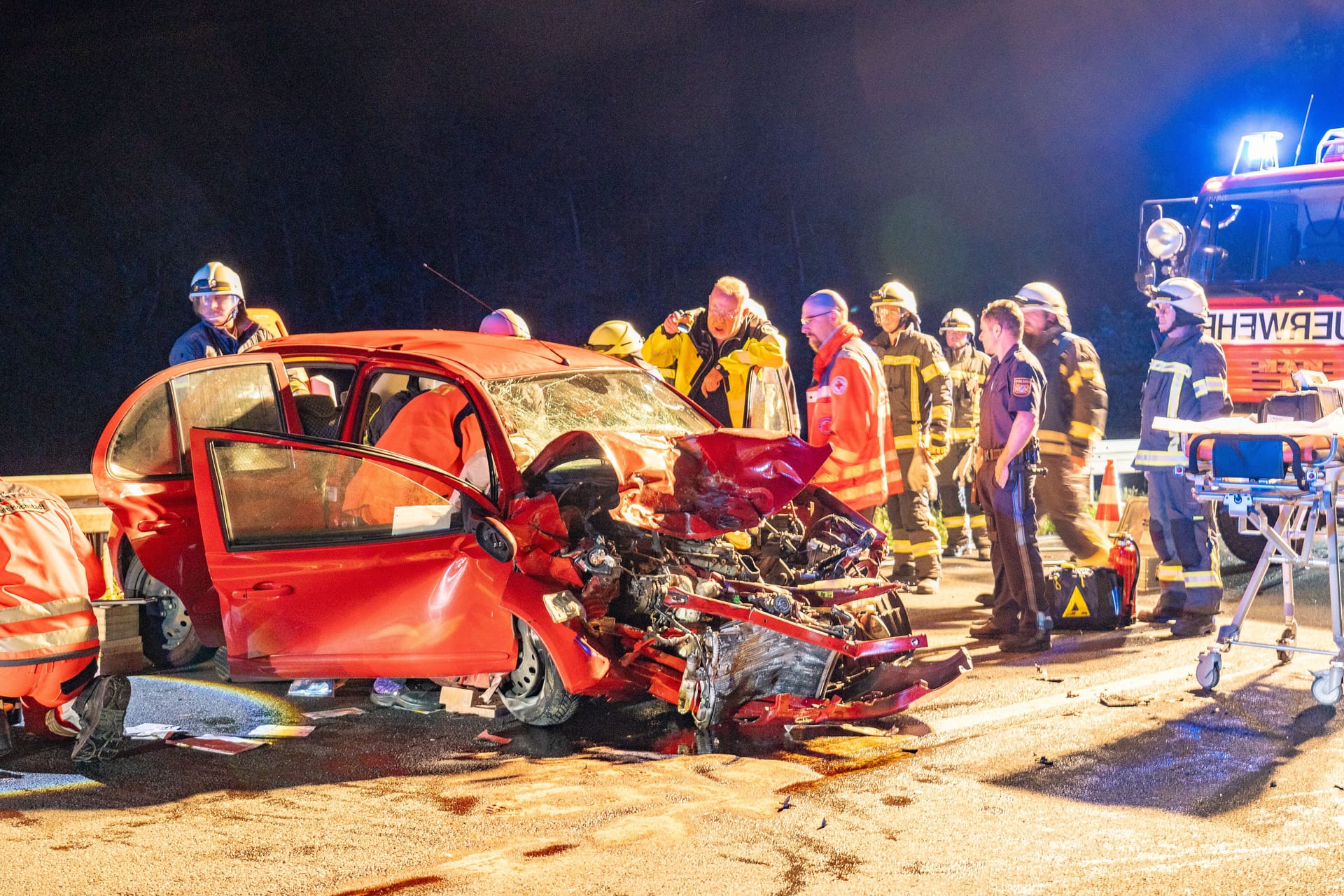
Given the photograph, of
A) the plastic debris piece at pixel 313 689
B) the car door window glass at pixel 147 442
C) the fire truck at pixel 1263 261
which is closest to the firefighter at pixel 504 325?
the car door window glass at pixel 147 442

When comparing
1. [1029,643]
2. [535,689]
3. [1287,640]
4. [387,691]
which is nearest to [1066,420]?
[1029,643]

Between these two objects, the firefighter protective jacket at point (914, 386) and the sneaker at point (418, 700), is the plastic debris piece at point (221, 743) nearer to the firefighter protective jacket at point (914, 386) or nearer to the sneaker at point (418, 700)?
the sneaker at point (418, 700)

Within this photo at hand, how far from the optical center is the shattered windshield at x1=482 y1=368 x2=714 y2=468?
214 inches

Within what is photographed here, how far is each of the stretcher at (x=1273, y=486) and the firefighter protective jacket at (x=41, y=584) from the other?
4.78 m

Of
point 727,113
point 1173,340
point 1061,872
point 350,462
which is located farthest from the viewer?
point 727,113

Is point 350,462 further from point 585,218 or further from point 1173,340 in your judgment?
point 585,218

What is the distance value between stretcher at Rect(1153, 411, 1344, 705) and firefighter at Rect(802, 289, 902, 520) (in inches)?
89.9

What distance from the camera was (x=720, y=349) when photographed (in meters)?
8.61

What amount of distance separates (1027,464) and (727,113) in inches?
1288

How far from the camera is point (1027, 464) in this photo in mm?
7051

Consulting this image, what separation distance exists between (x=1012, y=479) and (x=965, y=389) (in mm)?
3675

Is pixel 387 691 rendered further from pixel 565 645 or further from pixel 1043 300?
pixel 1043 300

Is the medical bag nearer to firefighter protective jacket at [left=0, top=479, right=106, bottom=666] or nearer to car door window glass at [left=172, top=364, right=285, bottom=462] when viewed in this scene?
car door window glass at [left=172, top=364, right=285, bottom=462]

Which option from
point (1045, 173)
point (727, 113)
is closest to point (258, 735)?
point (727, 113)
